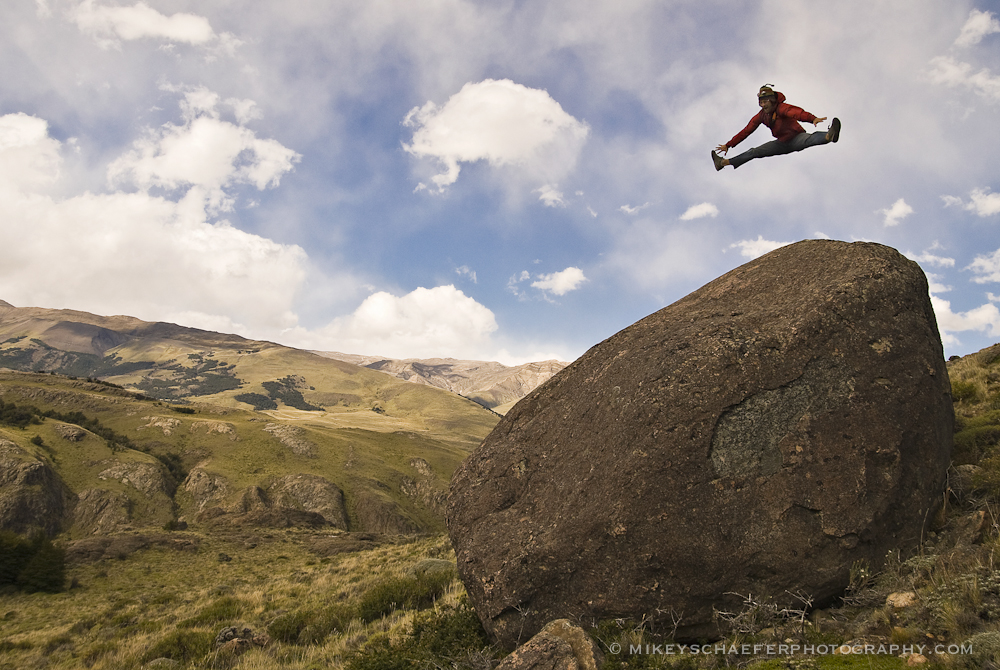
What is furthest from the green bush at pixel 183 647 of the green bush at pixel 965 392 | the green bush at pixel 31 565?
the green bush at pixel 31 565

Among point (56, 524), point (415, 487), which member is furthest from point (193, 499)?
point (415, 487)

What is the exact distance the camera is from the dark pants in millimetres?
8914

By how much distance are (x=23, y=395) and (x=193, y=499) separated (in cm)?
5273

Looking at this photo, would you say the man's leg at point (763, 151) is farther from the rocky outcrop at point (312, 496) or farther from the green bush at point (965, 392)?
the rocky outcrop at point (312, 496)

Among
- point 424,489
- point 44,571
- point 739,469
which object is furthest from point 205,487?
point 739,469

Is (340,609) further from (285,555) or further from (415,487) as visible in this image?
(415,487)

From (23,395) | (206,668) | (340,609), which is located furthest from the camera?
(23,395)

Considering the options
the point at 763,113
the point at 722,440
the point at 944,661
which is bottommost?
the point at 944,661

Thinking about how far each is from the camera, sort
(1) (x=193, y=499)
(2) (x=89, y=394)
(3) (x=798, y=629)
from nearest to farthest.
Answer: (3) (x=798, y=629) < (1) (x=193, y=499) < (2) (x=89, y=394)

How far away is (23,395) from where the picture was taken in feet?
308

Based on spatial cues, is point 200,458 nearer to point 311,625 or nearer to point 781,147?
point 311,625

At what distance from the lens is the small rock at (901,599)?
5.71 meters

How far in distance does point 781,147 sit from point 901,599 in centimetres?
780

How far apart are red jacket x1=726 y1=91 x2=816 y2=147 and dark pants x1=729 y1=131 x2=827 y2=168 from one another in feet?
0.38
